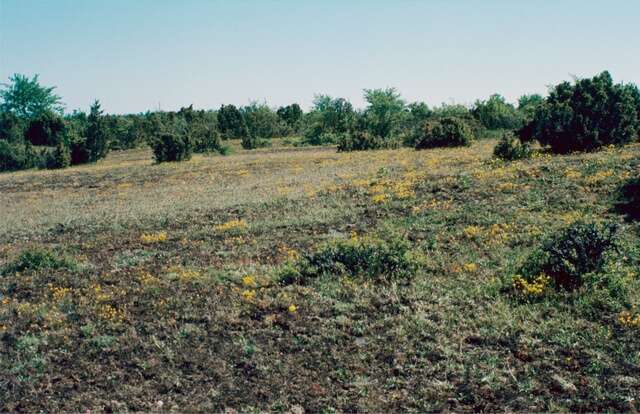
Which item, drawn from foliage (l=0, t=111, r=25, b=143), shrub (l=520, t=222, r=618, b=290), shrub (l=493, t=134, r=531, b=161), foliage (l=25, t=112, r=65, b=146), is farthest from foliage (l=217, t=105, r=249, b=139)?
shrub (l=520, t=222, r=618, b=290)

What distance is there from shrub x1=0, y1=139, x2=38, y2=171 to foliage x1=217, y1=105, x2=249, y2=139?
2681 centimetres

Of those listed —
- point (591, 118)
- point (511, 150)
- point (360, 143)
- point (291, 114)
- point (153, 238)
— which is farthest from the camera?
point (291, 114)

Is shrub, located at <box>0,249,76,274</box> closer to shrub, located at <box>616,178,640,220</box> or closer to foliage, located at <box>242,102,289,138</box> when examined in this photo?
shrub, located at <box>616,178,640,220</box>

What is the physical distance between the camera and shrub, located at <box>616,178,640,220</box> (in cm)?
1248

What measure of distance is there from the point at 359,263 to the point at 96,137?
152 feet

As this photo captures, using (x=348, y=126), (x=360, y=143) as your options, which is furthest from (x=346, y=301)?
(x=348, y=126)

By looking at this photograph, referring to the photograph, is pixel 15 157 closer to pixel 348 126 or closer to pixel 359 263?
pixel 348 126

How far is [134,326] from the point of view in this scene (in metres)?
8.73

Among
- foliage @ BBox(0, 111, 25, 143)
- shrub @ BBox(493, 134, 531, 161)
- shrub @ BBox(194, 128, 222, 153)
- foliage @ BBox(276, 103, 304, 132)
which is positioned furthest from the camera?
foliage @ BBox(276, 103, 304, 132)

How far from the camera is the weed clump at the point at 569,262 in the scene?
29.0ft

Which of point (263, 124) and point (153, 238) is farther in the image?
point (263, 124)

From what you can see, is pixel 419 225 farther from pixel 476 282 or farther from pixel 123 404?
pixel 123 404

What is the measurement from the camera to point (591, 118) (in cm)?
2212

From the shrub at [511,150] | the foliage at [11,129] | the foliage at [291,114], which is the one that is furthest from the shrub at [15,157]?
the shrub at [511,150]
